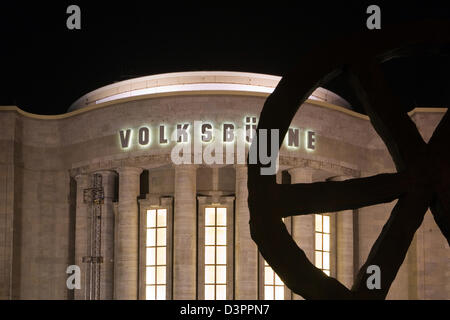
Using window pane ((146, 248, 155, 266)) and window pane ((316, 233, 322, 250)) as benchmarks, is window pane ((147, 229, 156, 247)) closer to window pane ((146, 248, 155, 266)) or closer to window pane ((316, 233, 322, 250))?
window pane ((146, 248, 155, 266))

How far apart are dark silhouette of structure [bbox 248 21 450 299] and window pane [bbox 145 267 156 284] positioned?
25.0 m

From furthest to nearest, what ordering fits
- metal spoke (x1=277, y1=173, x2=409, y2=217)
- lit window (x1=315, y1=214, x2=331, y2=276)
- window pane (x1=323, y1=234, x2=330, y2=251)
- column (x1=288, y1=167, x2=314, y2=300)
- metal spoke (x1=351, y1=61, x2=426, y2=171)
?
window pane (x1=323, y1=234, x2=330, y2=251), lit window (x1=315, y1=214, x2=331, y2=276), column (x1=288, y1=167, x2=314, y2=300), metal spoke (x1=351, y1=61, x2=426, y2=171), metal spoke (x1=277, y1=173, x2=409, y2=217)

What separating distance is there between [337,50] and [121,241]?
24.7m

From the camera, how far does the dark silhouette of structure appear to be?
390 inches

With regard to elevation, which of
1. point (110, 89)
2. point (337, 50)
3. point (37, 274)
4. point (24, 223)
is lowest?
point (37, 274)

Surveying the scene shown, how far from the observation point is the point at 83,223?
35812 mm

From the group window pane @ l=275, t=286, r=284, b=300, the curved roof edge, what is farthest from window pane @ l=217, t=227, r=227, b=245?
the curved roof edge

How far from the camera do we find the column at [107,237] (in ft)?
116

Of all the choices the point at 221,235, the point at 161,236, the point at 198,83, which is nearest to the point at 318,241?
the point at 221,235

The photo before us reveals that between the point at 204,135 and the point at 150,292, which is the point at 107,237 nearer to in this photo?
the point at 150,292
